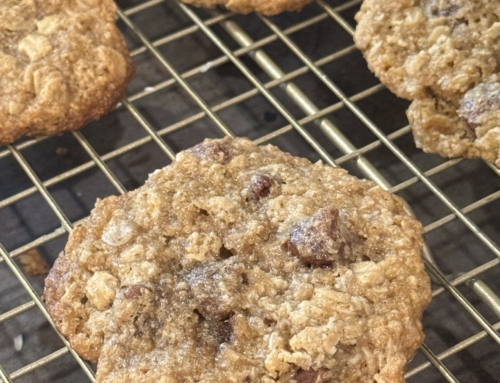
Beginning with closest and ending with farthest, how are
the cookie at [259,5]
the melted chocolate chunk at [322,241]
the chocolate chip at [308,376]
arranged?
1. the chocolate chip at [308,376]
2. the melted chocolate chunk at [322,241]
3. the cookie at [259,5]

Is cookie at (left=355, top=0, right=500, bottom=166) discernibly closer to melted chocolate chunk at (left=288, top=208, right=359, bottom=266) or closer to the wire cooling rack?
the wire cooling rack

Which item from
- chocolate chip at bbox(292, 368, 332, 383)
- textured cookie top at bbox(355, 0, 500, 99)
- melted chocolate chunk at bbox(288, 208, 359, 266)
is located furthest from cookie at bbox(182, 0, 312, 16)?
chocolate chip at bbox(292, 368, 332, 383)

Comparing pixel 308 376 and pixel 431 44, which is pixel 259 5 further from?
pixel 308 376

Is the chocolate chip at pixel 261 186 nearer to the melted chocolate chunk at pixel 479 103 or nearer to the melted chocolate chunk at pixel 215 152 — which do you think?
the melted chocolate chunk at pixel 215 152

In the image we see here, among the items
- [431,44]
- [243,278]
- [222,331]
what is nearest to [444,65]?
[431,44]

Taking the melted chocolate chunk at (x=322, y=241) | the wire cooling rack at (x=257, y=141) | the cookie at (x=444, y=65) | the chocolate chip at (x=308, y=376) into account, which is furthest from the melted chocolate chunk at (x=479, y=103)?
the chocolate chip at (x=308, y=376)
